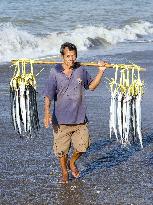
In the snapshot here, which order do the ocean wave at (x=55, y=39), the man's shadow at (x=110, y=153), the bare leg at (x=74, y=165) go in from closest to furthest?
1. the bare leg at (x=74, y=165)
2. the man's shadow at (x=110, y=153)
3. the ocean wave at (x=55, y=39)

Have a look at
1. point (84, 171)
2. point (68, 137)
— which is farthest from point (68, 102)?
point (84, 171)

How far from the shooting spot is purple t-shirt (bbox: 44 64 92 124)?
6793mm

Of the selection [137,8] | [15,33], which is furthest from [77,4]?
[15,33]

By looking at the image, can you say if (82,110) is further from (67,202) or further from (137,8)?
(137,8)

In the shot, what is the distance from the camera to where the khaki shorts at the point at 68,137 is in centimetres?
700

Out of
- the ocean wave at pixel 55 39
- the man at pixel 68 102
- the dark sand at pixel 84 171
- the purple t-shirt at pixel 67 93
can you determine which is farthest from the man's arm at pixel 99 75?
the ocean wave at pixel 55 39

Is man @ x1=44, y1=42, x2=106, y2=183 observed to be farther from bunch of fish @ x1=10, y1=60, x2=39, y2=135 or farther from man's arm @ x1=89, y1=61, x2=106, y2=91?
bunch of fish @ x1=10, y1=60, x2=39, y2=135

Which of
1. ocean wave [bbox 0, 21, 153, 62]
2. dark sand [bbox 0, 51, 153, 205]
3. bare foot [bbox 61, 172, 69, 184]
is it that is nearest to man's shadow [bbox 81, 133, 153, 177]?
dark sand [bbox 0, 51, 153, 205]

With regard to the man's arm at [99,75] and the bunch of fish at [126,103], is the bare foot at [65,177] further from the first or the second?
the man's arm at [99,75]

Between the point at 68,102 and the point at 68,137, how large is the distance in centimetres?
47

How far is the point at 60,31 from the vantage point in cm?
2497

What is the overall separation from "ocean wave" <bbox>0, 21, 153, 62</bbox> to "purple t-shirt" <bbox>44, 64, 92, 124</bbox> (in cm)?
1122

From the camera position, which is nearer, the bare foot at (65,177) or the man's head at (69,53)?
the man's head at (69,53)

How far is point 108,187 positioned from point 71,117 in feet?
3.04
